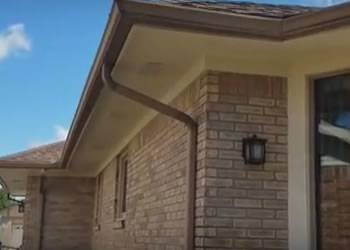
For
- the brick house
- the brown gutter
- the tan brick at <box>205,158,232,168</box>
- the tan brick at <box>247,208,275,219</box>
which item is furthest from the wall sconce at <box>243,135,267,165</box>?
the brown gutter

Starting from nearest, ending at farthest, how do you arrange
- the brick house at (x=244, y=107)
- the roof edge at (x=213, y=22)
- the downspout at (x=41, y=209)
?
the roof edge at (x=213, y=22), the brick house at (x=244, y=107), the downspout at (x=41, y=209)

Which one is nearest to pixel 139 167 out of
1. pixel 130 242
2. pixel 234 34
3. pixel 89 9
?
pixel 130 242

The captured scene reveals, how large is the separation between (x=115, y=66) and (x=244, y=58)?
109 cm

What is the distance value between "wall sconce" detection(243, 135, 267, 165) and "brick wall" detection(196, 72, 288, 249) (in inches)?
1.7

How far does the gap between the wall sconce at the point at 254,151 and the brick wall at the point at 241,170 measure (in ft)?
0.15

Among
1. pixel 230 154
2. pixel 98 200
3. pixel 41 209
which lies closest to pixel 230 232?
pixel 230 154

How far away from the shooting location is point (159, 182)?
6207 mm

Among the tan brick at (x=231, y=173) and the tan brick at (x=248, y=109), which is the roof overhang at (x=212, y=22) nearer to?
the tan brick at (x=248, y=109)

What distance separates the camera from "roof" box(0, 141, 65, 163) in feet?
37.4

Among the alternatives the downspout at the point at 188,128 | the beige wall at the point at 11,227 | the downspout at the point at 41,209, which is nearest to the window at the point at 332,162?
the downspout at the point at 188,128

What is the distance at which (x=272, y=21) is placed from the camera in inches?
157

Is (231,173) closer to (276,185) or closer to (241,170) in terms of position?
(241,170)

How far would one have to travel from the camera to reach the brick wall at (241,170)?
14.6ft

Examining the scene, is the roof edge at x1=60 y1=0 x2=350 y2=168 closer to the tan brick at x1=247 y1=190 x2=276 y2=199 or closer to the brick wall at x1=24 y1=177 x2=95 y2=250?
the tan brick at x1=247 y1=190 x2=276 y2=199
